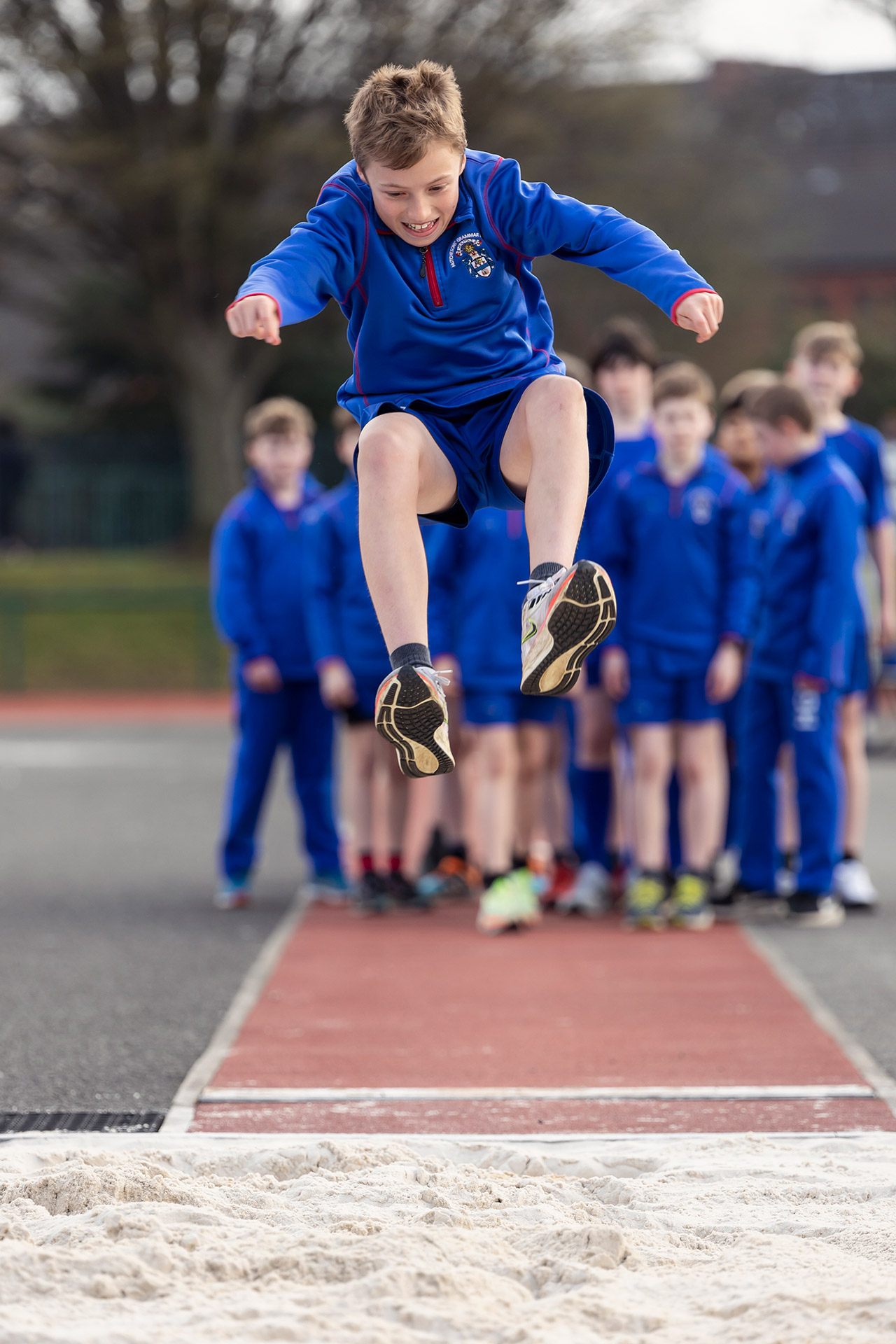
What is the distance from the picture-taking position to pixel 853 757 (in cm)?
768

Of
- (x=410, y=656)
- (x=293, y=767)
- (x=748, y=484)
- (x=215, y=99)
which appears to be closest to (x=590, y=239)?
(x=410, y=656)

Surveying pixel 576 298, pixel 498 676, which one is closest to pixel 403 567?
pixel 498 676

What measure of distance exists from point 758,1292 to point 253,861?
5.35 m

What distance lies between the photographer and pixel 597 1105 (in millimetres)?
4438

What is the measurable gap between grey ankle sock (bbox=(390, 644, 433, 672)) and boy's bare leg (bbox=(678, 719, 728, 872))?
3424 mm

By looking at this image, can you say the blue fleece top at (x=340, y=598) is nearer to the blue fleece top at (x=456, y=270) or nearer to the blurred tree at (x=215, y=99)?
the blue fleece top at (x=456, y=270)

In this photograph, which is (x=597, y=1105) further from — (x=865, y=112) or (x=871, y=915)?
(x=865, y=112)

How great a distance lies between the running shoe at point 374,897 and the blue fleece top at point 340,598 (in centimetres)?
98

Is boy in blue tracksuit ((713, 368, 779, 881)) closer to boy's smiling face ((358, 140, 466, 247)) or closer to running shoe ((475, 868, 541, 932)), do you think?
running shoe ((475, 868, 541, 932))

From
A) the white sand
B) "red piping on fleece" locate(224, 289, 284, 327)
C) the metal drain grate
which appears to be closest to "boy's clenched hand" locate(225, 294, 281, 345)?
"red piping on fleece" locate(224, 289, 284, 327)

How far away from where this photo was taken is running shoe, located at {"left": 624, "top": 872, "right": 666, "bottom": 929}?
714 centimetres

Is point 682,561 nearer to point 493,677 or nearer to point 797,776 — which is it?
point 493,677

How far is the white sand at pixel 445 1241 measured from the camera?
8.80ft

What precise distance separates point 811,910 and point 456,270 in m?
4.25
